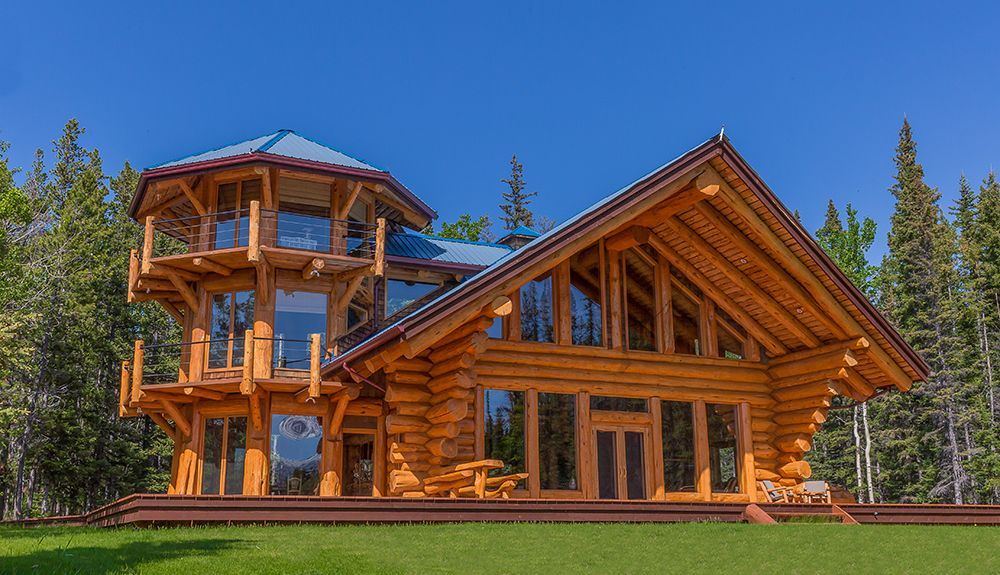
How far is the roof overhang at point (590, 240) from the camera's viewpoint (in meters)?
14.9

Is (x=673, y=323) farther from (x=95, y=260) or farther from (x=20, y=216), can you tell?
(x=95, y=260)

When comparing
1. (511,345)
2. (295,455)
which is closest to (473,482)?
(511,345)

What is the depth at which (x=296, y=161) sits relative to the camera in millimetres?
19703

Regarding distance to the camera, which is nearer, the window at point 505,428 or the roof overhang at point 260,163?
the window at point 505,428

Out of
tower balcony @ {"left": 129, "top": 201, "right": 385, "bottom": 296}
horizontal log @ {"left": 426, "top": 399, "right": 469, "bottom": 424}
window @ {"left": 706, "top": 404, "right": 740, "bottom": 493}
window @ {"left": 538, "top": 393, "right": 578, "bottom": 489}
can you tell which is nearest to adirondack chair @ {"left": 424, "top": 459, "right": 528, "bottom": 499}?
horizontal log @ {"left": 426, "top": 399, "right": 469, "bottom": 424}

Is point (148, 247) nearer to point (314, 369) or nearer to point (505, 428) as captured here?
point (314, 369)

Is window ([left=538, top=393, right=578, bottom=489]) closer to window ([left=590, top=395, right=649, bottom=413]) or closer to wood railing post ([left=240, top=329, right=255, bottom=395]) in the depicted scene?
window ([left=590, top=395, right=649, bottom=413])

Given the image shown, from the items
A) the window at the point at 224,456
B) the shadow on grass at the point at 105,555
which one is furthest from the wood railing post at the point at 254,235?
the shadow on grass at the point at 105,555

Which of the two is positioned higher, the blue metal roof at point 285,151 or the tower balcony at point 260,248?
the blue metal roof at point 285,151

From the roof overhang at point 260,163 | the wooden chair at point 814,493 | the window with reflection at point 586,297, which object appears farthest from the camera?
the roof overhang at point 260,163

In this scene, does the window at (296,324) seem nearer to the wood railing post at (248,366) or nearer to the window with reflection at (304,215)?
the wood railing post at (248,366)

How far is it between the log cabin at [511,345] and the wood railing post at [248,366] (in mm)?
40

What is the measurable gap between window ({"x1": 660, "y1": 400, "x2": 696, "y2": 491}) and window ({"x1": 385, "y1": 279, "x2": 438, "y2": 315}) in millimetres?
6911

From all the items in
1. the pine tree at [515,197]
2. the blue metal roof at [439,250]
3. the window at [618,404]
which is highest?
the pine tree at [515,197]
